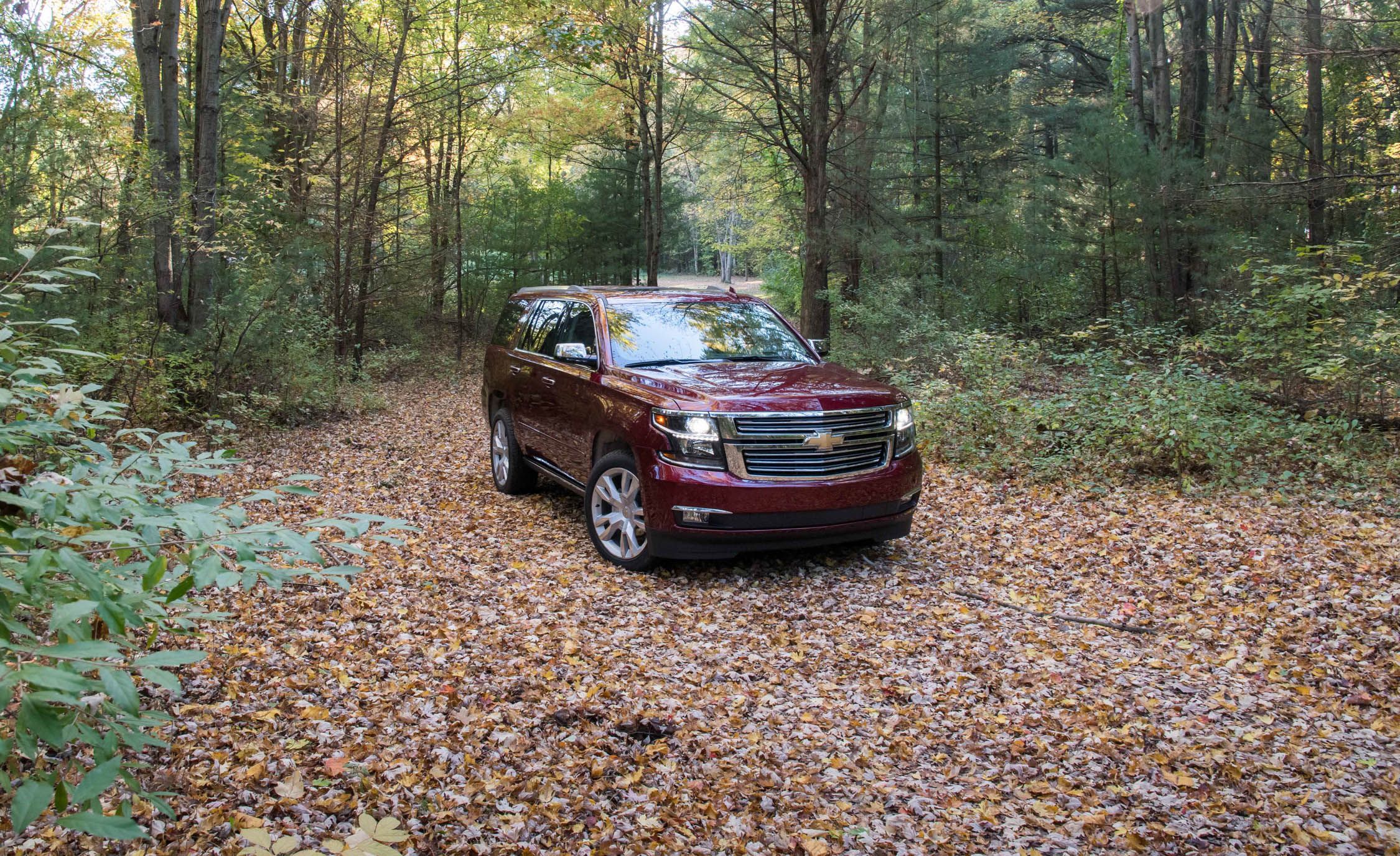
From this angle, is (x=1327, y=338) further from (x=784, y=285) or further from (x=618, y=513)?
(x=784, y=285)

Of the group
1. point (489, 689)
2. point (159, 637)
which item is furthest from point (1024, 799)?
point (159, 637)

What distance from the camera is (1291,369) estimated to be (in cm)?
929

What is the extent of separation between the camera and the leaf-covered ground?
10.0 feet

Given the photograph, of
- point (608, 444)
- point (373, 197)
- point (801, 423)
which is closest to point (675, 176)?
point (373, 197)

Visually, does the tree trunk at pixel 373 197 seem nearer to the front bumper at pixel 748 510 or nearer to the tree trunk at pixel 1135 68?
the front bumper at pixel 748 510

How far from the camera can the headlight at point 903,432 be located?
19.2 feet

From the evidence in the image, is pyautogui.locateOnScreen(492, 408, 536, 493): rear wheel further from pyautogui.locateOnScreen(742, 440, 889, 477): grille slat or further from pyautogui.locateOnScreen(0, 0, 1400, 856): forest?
pyautogui.locateOnScreen(742, 440, 889, 477): grille slat

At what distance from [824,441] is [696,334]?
1723 millimetres

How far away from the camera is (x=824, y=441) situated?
546 centimetres

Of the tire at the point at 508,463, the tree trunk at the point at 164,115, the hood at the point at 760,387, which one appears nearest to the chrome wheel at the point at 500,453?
the tire at the point at 508,463

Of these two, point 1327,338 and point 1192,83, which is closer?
point 1327,338

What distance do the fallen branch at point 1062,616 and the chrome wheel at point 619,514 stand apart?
212cm

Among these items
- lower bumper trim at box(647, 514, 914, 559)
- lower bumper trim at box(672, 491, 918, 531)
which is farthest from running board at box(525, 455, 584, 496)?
lower bumper trim at box(672, 491, 918, 531)

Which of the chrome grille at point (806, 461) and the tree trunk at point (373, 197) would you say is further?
the tree trunk at point (373, 197)
